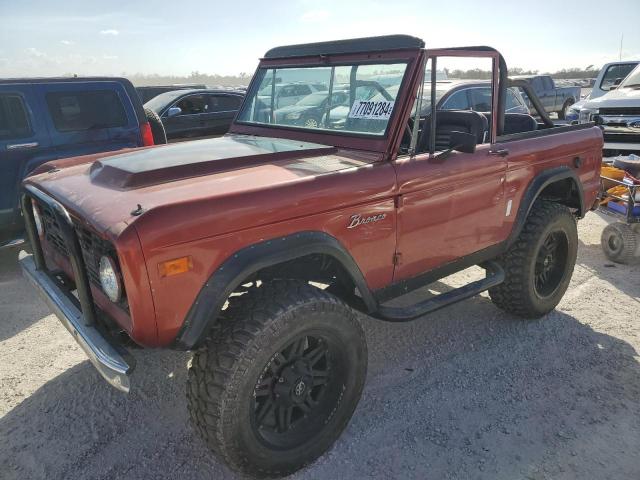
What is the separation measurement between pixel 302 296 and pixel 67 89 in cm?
430

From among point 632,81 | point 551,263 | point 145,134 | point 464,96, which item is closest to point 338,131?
point 551,263

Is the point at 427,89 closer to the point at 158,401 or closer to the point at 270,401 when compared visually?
the point at 270,401

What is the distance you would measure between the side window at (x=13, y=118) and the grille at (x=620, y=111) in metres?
8.02

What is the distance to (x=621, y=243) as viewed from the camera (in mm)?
5102

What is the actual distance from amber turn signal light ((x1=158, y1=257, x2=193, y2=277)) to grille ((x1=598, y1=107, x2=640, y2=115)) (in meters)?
7.97

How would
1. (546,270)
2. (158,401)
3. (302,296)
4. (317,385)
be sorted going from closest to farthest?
(302,296)
(317,385)
(158,401)
(546,270)

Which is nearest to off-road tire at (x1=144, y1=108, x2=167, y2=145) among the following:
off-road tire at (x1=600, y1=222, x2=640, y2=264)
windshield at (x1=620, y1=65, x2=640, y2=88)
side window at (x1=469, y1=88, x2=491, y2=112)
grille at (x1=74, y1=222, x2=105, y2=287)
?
grille at (x1=74, y1=222, x2=105, y2=287)

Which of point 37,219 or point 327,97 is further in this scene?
point 327,97

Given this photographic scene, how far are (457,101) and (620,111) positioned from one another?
2.63 meters

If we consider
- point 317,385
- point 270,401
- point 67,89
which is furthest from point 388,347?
point 67,89

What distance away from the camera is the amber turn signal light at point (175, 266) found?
2094 mm

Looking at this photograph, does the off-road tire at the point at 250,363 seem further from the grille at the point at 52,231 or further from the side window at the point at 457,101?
the side window at the point at 457,101

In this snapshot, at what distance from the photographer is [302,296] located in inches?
96.6

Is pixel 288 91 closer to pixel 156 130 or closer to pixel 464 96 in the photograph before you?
pixel 156 130
